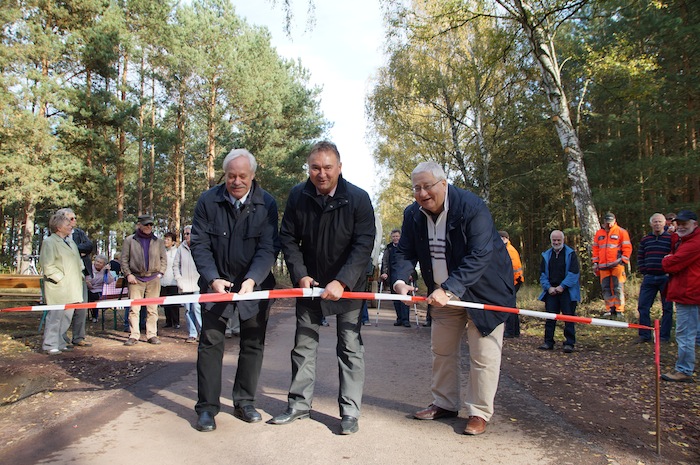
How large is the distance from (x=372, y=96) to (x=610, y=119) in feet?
42.2

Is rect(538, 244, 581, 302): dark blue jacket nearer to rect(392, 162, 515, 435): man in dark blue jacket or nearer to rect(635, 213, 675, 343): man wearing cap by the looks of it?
rect(635, 213, 675, 343): man wearing cap

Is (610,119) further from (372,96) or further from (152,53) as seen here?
(152,53)

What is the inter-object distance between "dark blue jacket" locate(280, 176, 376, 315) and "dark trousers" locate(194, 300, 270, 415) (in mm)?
513

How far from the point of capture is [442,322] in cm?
447

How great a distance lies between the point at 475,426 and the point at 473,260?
1267 millimetres

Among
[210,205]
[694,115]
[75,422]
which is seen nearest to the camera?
[75,422]

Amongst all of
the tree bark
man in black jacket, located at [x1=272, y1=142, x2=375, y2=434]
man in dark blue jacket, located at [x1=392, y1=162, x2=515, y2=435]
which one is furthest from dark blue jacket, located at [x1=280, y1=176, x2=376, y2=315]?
the tree bark

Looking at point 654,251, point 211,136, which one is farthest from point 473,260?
point 211,136

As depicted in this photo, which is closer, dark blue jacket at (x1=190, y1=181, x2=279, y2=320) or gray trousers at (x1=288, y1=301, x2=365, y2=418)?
gray trousers at (x1=288, y1=301, x2=365, y2=418)

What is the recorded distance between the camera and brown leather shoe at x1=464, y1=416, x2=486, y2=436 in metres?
4.00

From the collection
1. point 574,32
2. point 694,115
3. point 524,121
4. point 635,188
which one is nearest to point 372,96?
point 524,121

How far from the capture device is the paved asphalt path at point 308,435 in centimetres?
350

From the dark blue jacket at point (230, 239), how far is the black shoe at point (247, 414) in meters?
0.80

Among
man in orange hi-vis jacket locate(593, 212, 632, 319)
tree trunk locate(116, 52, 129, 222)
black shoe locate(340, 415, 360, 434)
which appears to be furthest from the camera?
tree trunk locate(116, 52, 129, 222)
